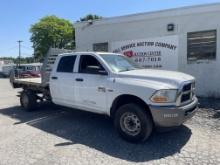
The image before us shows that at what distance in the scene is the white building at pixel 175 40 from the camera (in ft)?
34.9

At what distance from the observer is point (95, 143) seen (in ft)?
19.4

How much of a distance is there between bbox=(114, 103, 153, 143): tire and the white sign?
20.1ft

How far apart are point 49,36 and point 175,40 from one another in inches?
1683

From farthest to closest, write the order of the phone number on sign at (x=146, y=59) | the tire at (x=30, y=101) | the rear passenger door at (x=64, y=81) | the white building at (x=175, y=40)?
the phone number on sign at (x=146, y=59) < the white building at (x=175, y=40) < the tire at (x=30, y=101) < the rear passenger door at (x=64, y=81)

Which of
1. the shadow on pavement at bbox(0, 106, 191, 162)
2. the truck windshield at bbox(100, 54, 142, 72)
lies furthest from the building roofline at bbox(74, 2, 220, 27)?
the shadow on pavement at bbox(0, 106, 191, 162)

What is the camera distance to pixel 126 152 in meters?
5.34

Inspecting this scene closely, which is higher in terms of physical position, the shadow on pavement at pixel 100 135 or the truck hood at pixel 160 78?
the truck hood at pixel 160 78

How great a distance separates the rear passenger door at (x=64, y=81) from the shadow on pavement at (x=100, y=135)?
27.2 inches

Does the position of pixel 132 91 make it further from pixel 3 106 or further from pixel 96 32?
pixel 96 32

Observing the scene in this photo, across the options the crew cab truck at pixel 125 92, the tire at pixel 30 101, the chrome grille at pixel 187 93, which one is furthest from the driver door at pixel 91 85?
the tire at pixel 30 101

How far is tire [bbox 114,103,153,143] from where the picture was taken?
18.2 ft

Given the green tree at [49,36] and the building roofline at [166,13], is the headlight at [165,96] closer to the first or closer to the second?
the building roofline at [166,13]

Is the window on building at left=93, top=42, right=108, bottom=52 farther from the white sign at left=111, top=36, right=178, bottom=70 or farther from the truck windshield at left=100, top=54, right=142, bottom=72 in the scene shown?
the truck windshield at left=100, top=54, right=142, bottom=72

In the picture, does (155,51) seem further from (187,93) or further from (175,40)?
(187,93)
